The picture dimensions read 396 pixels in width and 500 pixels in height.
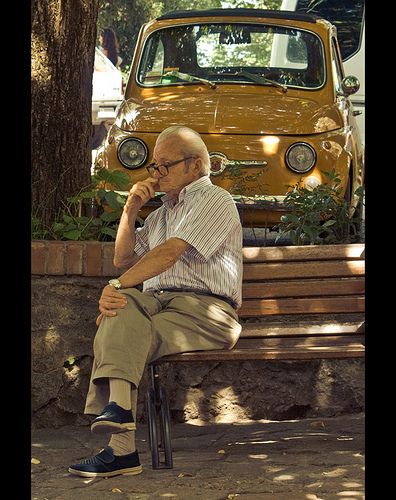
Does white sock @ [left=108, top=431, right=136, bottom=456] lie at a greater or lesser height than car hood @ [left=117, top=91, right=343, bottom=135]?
lesser

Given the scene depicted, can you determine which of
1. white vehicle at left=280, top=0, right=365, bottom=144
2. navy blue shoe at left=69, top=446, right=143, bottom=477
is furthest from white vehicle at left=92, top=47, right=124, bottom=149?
navy blue shoe at left=69, top=446, right=143, bottom=477

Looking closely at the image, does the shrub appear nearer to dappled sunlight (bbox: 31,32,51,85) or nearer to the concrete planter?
the concrete planter

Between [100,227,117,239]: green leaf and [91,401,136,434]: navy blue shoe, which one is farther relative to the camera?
[100,227,117,239]: green leaf

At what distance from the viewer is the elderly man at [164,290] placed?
4.97 metres

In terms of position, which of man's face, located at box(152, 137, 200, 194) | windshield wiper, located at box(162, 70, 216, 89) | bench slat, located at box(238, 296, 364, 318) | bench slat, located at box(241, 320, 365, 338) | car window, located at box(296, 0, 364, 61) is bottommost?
bench slat, located at box(241, 320, 365, 338)

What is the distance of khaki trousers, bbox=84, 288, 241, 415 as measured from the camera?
4.96m

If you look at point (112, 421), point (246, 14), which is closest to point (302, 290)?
point (112, 421)

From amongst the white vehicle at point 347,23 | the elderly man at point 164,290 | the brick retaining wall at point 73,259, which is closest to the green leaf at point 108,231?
the brick retaining wall at point 73,259

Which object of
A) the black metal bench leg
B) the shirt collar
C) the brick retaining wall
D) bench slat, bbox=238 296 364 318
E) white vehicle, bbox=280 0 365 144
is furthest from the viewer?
white vehicle, bbox=280 0 365 144

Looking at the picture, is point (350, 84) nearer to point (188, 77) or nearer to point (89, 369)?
point (188, 77)

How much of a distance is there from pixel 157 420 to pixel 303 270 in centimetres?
104

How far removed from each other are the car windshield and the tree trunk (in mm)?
2832
